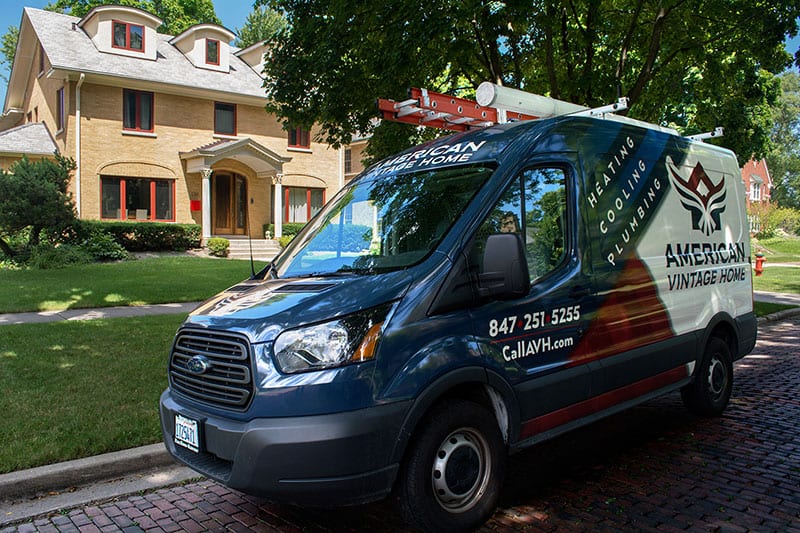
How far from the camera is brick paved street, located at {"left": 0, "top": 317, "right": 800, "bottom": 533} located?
3.73m

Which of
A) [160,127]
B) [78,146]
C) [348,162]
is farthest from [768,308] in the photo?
[348,162]

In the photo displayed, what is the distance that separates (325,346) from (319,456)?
541mm

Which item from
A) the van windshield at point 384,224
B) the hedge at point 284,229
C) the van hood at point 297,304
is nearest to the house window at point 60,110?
the hedge at point 284,229

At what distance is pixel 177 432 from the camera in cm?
364

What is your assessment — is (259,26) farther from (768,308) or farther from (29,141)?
(768,308)

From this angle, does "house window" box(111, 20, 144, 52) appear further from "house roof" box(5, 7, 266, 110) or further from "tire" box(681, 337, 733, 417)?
"tire" box(681, 337, 733, 417)

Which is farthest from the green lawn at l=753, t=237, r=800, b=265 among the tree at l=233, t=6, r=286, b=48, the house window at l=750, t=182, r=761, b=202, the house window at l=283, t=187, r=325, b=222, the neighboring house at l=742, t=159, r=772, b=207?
the tree at l=233, t=6, r=286, b=48

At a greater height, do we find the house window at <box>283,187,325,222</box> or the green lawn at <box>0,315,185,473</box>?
the house window at <box>283,187,325,222</box>

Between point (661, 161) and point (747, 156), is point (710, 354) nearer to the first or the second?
point (661, 161)

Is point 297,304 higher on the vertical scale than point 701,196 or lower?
lower

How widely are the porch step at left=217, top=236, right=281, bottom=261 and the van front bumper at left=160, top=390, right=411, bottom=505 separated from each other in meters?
20.7

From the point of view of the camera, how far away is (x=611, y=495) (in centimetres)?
409

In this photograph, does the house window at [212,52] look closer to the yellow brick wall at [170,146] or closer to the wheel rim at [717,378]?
the yellow brick wall at [170,146]

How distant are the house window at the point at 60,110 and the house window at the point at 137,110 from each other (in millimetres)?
2207
